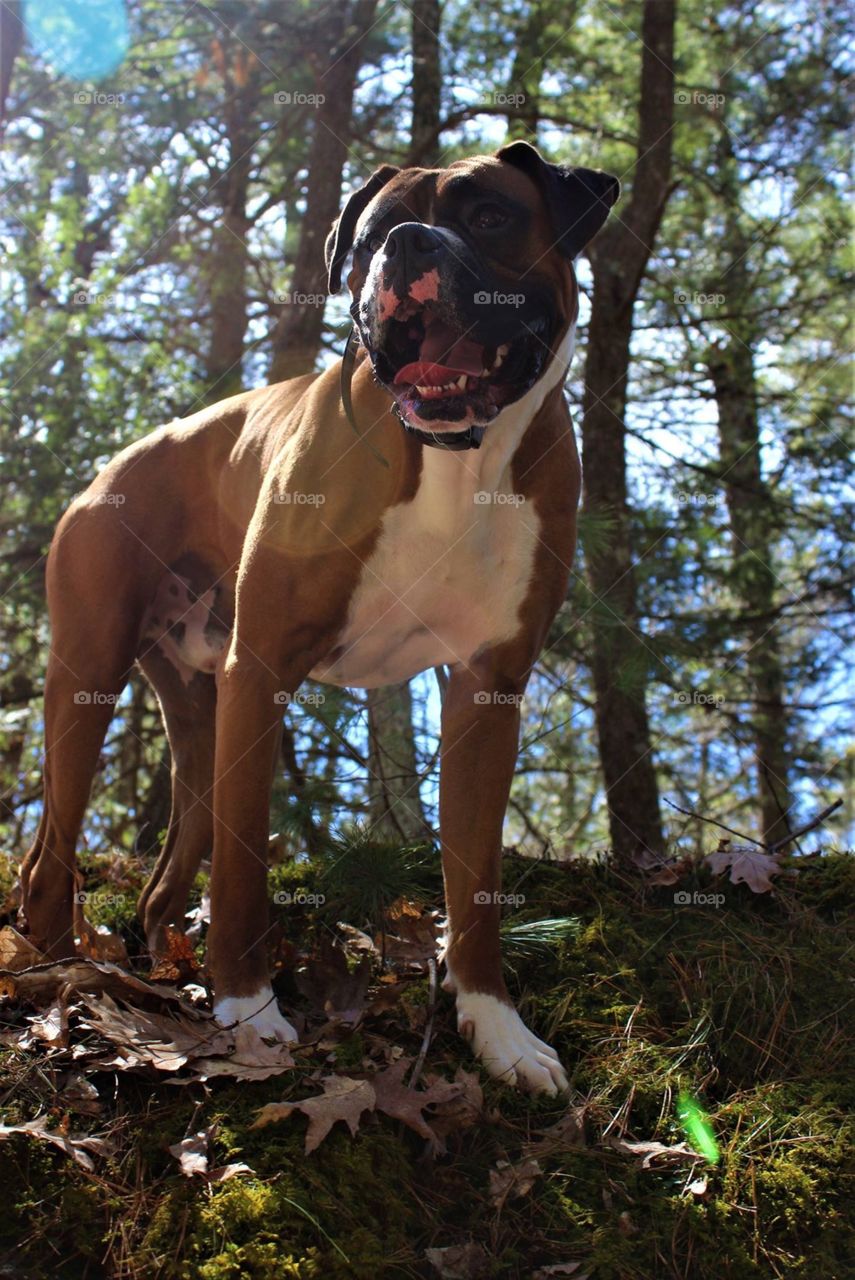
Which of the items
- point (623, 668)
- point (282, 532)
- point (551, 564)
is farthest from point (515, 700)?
point (623, 668)

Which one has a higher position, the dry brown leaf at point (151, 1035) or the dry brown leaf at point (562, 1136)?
the dry brown leaf at point (151, 1035)

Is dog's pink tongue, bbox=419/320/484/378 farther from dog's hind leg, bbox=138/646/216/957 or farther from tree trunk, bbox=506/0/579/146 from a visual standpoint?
tree trunk, bbox=506/0/579/146

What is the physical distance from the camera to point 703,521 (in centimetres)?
820

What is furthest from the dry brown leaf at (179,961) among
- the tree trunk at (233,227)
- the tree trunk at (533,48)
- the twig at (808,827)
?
the tree trunk at (533,48)

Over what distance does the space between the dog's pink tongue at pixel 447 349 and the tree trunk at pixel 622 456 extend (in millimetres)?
2851

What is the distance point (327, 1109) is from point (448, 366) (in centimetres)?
167

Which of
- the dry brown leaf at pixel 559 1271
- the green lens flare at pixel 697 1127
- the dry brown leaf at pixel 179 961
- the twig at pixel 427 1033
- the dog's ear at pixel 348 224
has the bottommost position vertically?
the dry brown leaf at pixel 559 1271

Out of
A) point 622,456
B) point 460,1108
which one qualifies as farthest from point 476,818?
point 622,456

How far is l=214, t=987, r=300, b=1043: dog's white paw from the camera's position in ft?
9.35

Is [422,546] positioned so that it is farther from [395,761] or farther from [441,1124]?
[395,761]

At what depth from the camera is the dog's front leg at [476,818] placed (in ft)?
10.4

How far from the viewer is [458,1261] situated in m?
2.27

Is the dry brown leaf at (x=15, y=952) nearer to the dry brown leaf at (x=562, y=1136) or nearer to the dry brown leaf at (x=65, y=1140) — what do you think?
the dry brown leaf at (x=65, y=1140)

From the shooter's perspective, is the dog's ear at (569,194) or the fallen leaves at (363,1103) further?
the dog's ear at (569,194)
